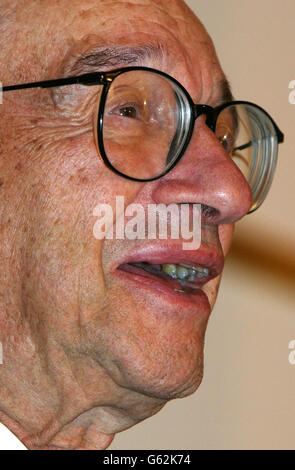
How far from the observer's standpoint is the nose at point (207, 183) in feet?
3.67

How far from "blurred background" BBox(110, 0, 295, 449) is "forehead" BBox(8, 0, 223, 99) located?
726 mm

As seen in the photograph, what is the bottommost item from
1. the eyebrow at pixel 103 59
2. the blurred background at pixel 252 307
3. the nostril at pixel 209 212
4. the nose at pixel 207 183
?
the blurred background at pixel 252 307

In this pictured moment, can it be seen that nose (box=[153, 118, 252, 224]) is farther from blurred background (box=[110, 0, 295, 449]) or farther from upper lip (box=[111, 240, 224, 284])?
blurred background (box=[110, 0, 295, 449])

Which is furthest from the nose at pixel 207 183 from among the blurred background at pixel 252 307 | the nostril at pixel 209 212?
the blurred background at pixel 252 307

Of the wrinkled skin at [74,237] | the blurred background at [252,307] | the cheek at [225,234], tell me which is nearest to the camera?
the wrinkled skin at [74,237]

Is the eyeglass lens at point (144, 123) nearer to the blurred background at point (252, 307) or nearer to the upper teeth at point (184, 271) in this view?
the upper teeth at point (184, 271)

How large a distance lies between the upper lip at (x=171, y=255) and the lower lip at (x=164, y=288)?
0.05 feet

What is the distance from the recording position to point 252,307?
6.34 feet

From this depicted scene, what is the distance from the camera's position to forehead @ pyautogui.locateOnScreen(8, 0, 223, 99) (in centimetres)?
114

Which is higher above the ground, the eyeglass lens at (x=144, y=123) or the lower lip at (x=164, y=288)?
the eyeglass lens at (x=144, y=123)

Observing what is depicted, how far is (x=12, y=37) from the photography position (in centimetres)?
115
